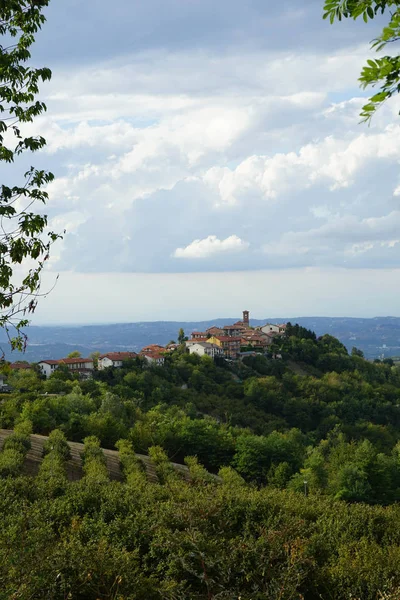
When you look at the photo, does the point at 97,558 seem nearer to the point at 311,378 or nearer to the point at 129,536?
the point at 129,536

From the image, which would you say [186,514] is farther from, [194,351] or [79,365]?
[194,351]

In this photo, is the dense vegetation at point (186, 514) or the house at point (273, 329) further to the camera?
the house at point (273, 329)

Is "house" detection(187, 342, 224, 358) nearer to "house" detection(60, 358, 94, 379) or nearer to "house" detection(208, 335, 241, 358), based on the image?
"house" detection(208, 335, 241, 358)

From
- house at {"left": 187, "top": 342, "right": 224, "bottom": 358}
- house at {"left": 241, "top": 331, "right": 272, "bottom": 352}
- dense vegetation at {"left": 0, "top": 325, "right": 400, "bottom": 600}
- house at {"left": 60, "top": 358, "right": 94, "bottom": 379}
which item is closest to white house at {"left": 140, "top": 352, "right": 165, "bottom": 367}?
house at {"left": 60, "top": 358, "right": 94, "bottom": 379}

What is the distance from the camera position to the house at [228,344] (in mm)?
78750

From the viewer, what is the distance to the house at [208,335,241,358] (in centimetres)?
7875

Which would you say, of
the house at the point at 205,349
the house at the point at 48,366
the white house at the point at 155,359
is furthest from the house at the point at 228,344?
the house at the point at 48,366

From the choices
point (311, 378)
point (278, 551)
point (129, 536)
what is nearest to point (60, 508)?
point (129, 536)

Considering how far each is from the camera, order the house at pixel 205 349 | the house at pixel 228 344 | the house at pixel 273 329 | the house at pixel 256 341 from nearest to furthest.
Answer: the house at pixel 205 349 < the house at pixel 228 344 < the house at pixel 256 341 < the house at pixel 273 329

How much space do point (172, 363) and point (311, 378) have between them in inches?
671

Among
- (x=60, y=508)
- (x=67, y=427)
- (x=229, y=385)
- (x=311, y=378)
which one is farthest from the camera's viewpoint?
(x=311, y=378)

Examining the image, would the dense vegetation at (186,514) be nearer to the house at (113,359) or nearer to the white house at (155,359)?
the white house at (155,359)

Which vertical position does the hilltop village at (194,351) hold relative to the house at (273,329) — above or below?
below

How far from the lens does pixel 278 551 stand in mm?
8398
